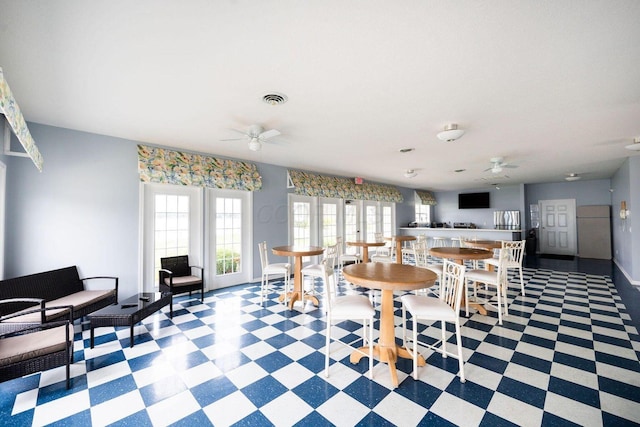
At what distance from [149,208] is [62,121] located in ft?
4.89

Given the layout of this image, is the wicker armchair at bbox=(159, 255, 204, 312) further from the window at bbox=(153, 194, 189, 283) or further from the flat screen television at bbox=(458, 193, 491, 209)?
the flat screen television at bbox=(458, 193, 491, 209)

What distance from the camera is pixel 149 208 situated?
4.09 meters

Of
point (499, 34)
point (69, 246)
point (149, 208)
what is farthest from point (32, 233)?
point (499, 34)

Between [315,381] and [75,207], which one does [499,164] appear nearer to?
[315,381]

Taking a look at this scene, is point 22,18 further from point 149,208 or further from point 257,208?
point 257,208

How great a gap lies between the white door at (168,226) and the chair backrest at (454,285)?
3987 millimetres

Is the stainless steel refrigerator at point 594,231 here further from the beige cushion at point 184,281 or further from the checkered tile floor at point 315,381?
the beige cushion at point 184,281

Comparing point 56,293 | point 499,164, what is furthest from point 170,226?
point 499,164

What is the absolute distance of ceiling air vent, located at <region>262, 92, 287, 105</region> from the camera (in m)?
2.51

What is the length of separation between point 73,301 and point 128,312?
0.83m

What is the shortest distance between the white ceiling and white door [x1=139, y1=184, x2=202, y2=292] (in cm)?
96

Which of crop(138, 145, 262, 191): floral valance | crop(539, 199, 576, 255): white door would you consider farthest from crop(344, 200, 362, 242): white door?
crop(539, 199, 576, 255): white door

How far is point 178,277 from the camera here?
13.6 feet

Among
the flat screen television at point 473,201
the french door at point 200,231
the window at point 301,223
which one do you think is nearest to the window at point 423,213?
the flat screen television at point 473,201
